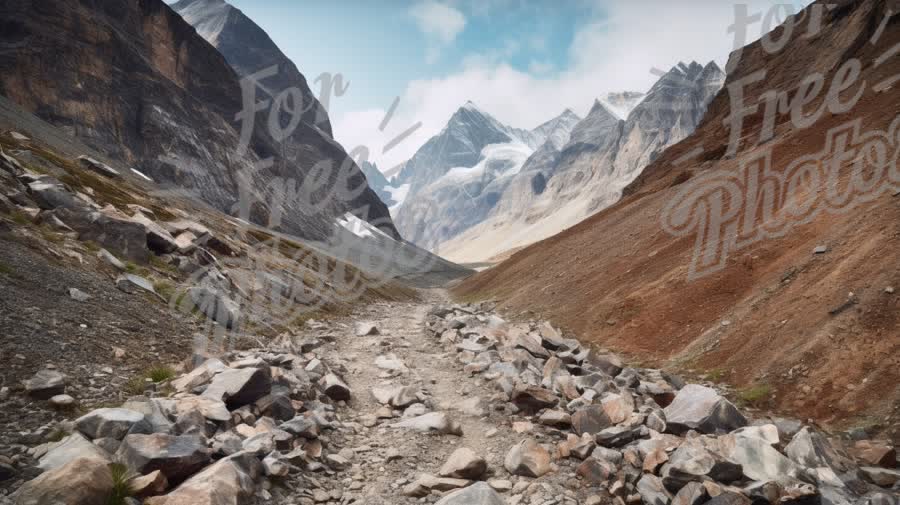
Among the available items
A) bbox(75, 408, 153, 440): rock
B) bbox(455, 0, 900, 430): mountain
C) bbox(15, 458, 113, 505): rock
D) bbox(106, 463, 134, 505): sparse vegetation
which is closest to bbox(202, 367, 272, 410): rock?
bbox(75, 408, 153, 440): rock

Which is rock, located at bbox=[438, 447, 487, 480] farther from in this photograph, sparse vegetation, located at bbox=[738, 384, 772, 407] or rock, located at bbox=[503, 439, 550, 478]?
sparse vegetation, located at bbox=[738, 384, 772, 407]

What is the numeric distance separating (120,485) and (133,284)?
1116 cm

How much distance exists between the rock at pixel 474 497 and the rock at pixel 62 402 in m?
6.44

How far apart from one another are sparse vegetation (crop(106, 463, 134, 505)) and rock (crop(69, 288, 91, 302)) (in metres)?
7.66

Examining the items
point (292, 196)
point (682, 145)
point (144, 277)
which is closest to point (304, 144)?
point (292, 196)

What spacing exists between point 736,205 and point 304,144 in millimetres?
188334

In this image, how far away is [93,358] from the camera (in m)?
9.42

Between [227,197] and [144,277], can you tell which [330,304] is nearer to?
[144,277]

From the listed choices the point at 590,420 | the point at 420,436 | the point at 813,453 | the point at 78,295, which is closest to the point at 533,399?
the point at 590,420

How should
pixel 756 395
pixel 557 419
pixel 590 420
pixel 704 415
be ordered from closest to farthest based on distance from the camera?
pixel 704 415, pixel 590 420, pixel 557 419, pixel 756 395

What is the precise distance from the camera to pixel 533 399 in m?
11.2

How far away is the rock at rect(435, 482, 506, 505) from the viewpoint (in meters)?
6.90

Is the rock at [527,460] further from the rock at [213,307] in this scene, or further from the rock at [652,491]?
the rock at [213,307]

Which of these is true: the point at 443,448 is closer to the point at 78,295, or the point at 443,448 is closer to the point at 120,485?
the point at 120,485
